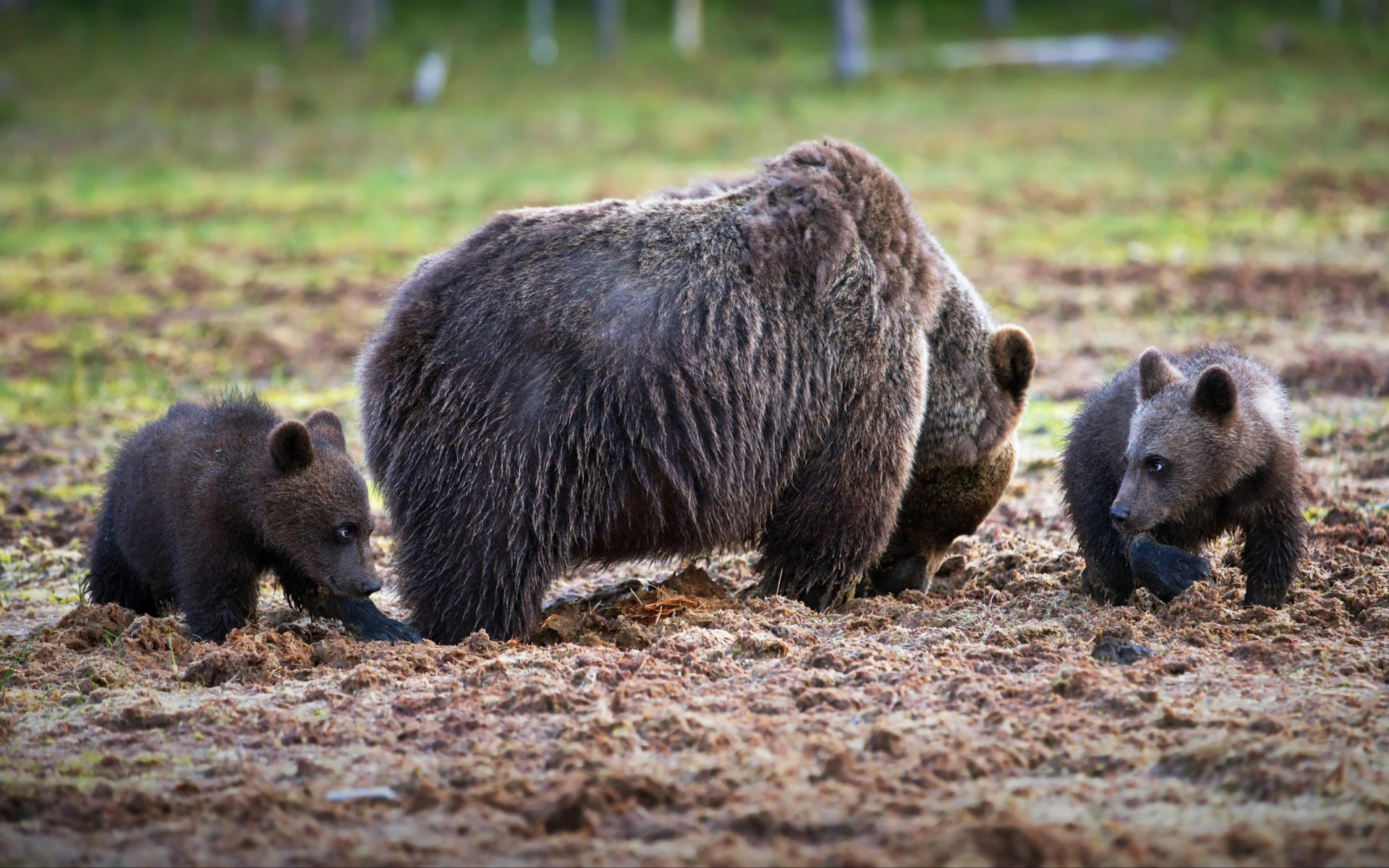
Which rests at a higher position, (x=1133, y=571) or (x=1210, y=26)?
(x=1210, y=26)

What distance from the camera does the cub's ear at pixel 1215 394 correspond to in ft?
18.7

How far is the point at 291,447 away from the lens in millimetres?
6031

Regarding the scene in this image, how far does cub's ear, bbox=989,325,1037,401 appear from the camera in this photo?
6754 millimetres

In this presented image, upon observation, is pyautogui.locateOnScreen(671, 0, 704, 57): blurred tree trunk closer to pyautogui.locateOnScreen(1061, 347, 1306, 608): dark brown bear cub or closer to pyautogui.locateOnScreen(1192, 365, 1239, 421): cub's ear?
pyautogui.locateOnScreen(1061, 347, 1306, 608): dark brown bear cub

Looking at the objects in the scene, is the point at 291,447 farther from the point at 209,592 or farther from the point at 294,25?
the point at 294,25

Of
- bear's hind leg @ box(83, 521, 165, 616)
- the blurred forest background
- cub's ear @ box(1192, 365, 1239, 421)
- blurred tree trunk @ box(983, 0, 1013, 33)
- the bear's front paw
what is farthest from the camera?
blurred tree trunk @ box(983, 0, 1013, 33)

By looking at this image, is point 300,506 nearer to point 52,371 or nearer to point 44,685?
point 44,685

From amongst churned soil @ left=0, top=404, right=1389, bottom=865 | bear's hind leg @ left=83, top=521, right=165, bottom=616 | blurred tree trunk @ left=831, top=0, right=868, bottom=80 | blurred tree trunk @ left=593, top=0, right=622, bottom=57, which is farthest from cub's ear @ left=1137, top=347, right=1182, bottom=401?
blurred tree trunk @ left=593, top=0, right=622, bottom=57

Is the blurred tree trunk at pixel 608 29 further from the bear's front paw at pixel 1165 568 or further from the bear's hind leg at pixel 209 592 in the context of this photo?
the bear's front paw at pixel 1165 568

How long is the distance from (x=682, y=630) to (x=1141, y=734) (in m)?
2.00

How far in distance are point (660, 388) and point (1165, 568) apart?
2.24 meters

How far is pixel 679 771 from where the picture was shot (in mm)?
4258

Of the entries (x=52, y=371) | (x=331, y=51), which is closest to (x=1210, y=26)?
(x=331, y=51)

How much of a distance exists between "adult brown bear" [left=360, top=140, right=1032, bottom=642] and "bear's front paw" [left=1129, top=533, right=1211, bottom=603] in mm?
1079
